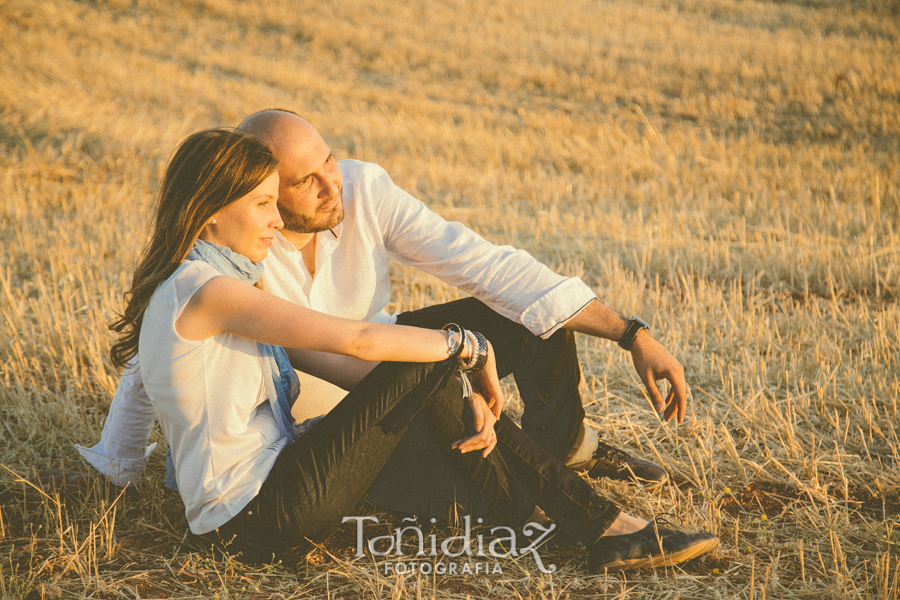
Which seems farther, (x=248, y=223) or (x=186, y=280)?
(x=248, y=223)

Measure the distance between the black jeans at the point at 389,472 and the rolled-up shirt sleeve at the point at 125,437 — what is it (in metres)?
0.66

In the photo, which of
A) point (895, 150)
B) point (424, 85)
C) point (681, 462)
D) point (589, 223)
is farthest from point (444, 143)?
point (681, 462)

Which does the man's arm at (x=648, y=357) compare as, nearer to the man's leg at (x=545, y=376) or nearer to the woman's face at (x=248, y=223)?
the man's leg at (x=545, y=376)

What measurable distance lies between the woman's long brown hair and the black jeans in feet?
2.58

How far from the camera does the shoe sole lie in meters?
2.54

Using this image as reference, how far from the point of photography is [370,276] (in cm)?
320

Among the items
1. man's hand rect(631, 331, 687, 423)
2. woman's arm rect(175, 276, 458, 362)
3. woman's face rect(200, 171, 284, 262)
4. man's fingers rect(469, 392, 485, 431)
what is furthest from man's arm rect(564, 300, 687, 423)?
woman's face rect(200, 171, 284, 262)

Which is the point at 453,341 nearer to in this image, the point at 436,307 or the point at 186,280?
the point at 436,307

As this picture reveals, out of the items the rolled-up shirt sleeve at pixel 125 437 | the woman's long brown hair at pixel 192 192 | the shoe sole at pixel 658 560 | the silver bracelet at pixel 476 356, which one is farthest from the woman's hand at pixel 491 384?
the rolled-up shirt sleeve at pixel 125 437

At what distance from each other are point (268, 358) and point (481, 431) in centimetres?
86

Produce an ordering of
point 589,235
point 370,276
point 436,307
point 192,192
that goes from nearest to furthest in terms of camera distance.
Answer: point 192,192 < point 370,276 < point 436,307 < point 589,235

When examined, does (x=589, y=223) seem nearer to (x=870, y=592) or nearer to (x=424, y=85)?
(x=870, y=592)

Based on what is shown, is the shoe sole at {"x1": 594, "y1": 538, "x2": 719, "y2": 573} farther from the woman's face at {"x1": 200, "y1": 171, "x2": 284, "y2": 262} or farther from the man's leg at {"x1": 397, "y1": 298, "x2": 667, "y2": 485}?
the woman's face at {"x1": 200, "y1": 171, "x2": 284, "y2": 262}

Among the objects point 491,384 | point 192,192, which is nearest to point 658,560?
point 491,384
